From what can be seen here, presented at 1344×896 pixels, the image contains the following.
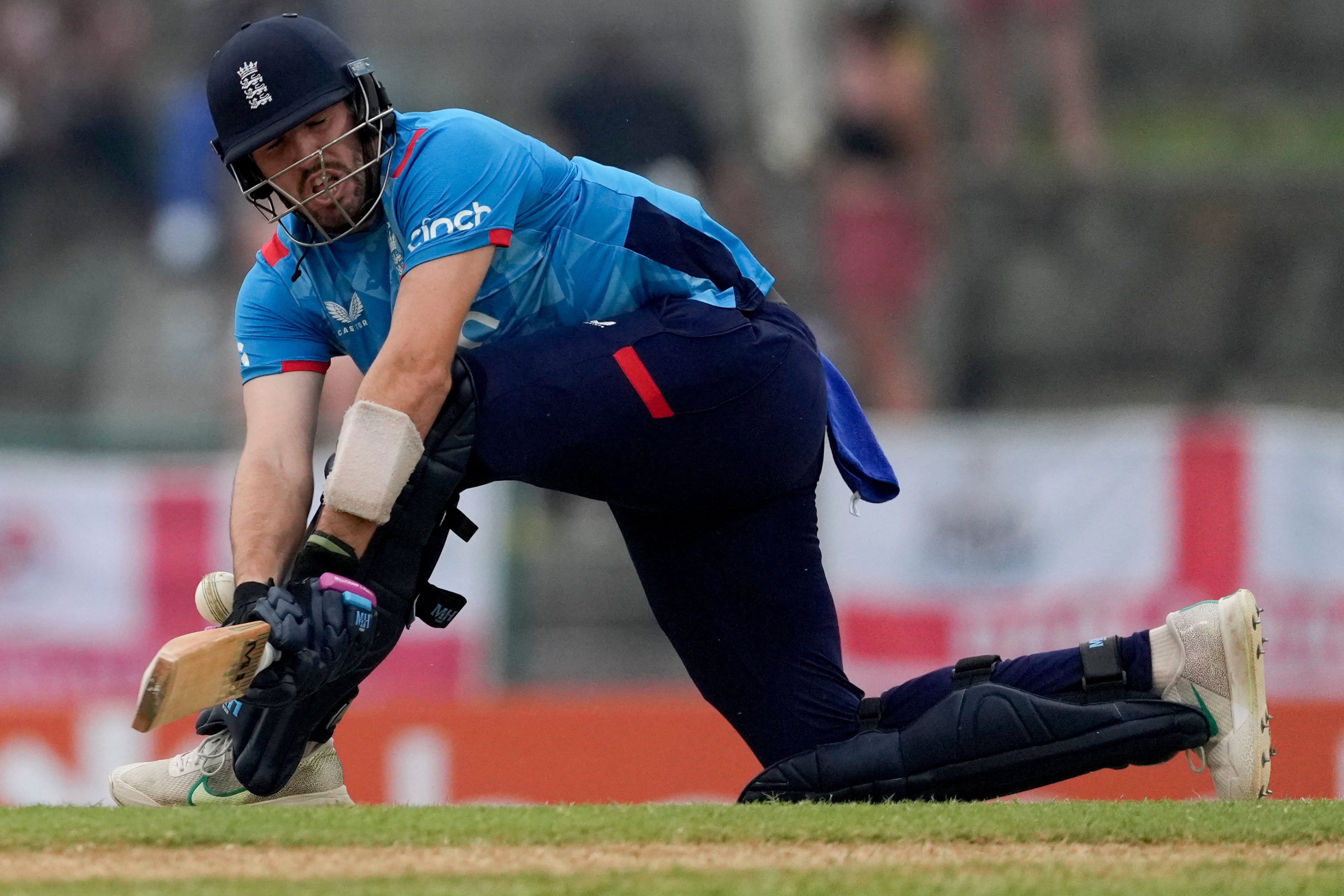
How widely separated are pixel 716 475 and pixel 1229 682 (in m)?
1.19

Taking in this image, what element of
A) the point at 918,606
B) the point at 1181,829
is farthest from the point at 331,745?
the point at 918,606

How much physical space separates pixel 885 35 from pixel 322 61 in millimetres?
6558

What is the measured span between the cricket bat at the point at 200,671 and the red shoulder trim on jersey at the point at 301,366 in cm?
73

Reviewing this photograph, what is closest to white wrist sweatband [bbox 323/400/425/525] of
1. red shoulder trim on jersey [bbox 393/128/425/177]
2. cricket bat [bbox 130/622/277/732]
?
cricket bat [bbox 130/622/277/732]

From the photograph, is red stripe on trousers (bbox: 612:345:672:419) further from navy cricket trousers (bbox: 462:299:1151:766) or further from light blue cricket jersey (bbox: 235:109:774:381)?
light blue cricket jersey (bbox: 235:109:774:381)

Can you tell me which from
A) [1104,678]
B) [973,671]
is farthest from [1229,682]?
[973,671]

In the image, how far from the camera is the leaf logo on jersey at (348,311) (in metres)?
3.62

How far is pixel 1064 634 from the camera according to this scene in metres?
7.05

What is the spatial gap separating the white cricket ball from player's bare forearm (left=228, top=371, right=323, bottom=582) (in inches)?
3.0

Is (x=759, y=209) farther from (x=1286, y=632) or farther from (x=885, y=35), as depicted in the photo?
(x=1286, y=632)

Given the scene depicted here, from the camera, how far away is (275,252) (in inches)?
145

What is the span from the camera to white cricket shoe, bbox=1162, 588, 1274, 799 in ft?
11.7

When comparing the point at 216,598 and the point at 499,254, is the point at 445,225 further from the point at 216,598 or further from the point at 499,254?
the point at 216,598

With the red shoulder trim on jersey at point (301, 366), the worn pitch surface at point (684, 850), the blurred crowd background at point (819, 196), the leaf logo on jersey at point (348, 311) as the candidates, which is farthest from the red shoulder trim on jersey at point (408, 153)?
the blurred crowd background at point (819, 196)
